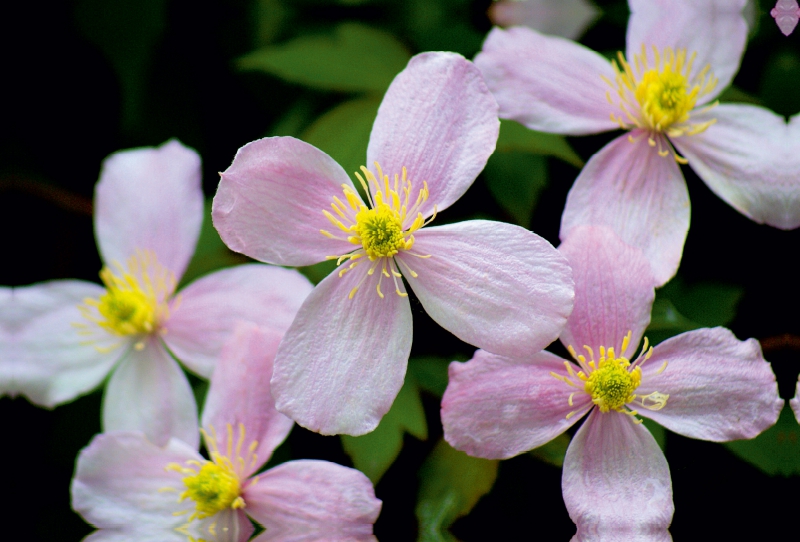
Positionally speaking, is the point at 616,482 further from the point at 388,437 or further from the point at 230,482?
→ the point at 230,482

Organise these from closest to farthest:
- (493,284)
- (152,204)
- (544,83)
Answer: (493,284) < (544,83) < (152,204)

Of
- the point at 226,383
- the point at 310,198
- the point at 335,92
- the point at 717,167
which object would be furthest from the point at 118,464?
the point at 717,167

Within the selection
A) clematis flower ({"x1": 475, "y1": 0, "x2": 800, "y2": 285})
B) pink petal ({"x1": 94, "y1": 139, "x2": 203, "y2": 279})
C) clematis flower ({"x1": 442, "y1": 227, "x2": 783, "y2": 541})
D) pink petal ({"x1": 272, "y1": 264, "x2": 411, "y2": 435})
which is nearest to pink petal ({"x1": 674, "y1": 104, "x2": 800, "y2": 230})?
clematis flower ({"x1": 475, "y1": 0, "x2": 800, "y2": 285})

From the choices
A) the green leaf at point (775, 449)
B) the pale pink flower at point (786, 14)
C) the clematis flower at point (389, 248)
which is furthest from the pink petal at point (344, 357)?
the pale pink flower at point (786, 14)

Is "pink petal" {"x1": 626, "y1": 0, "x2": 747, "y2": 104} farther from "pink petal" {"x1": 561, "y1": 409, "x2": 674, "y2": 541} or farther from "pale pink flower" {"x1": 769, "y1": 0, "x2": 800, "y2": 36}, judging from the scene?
"pink petal" {"x1": 561, "y1": 409, "x2": 674, "y2": 541}

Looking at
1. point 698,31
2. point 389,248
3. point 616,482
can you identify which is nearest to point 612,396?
point 616,482
